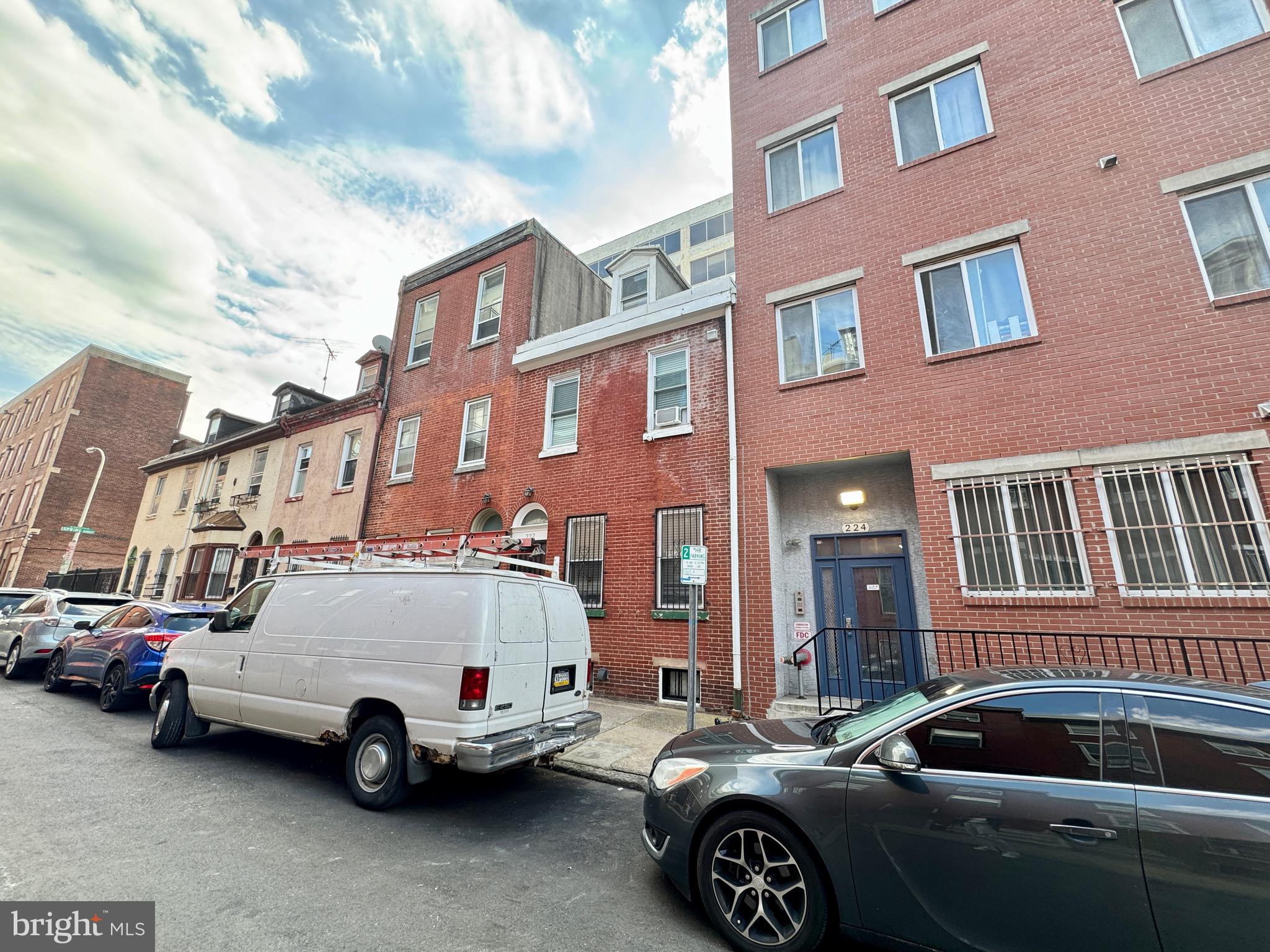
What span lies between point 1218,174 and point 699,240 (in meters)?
28.7

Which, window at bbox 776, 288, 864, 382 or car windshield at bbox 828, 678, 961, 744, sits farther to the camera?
window at bbox 776, 288, 864, 382

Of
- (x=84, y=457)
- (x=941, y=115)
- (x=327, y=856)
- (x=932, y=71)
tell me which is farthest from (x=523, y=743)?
(x=84, y=457)

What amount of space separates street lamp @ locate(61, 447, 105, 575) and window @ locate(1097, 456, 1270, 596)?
3102 centimetres

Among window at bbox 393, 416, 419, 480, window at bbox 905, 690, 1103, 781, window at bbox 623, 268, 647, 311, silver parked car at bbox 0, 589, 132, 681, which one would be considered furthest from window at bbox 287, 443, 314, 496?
window at bbox 905, 690, 1103, 781

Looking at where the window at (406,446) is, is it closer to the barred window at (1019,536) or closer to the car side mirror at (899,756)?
the barred window at (1019,536)

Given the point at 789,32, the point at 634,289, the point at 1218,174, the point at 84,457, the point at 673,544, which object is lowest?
the point at 673,544

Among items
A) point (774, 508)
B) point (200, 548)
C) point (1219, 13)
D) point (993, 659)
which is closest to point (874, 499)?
point (774, 508)

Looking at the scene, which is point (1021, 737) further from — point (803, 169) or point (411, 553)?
point (803, 169)

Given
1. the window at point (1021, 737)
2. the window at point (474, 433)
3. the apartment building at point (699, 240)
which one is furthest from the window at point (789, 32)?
the apartment building at point (699, 240)

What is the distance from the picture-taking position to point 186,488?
22.2m

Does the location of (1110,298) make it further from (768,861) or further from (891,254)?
(768,861)

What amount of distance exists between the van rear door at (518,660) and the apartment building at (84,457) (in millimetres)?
34339

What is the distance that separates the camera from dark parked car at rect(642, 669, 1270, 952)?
231 cm

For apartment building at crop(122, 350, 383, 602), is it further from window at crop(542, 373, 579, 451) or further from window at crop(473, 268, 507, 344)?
window at crop(542, 373, 579, 451)
